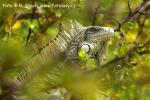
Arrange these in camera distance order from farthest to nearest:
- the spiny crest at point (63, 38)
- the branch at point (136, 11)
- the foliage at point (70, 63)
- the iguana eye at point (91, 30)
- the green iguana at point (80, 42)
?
the branch at point (136, 11)
the iguana eye at point (91, 30)
the green iguana at point (80, 42)
the spiny crest at point (63, 38)
the foliage at point (70, 63)

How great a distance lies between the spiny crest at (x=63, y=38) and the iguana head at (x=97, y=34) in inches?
4.7

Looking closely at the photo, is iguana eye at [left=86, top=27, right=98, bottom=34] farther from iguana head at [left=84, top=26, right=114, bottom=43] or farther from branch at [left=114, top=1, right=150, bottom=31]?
branch at [left=114, top=1, right=150, bottom=31]

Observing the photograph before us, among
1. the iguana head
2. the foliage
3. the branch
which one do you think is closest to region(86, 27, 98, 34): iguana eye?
the iguana head

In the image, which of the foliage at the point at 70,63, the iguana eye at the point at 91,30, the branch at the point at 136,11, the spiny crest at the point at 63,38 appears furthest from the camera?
the branch at the point at 136,11

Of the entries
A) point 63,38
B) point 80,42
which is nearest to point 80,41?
point 80,42

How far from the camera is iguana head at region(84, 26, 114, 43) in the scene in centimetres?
554

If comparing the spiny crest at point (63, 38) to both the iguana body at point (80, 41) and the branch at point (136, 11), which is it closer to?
the iguana body at point (80, 41)

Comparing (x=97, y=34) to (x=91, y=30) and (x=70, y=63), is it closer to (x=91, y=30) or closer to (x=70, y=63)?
(x=91, y=30)

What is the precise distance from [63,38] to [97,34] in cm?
49

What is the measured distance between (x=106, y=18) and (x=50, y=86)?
5184mm

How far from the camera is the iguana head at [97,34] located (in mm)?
5543

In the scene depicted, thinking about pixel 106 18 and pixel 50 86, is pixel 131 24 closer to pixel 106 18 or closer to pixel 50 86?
pixel 106 18

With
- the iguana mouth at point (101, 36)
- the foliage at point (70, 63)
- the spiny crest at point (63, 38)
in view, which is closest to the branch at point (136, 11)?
the foliage at point (70, 63)

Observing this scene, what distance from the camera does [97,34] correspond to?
5.57m
